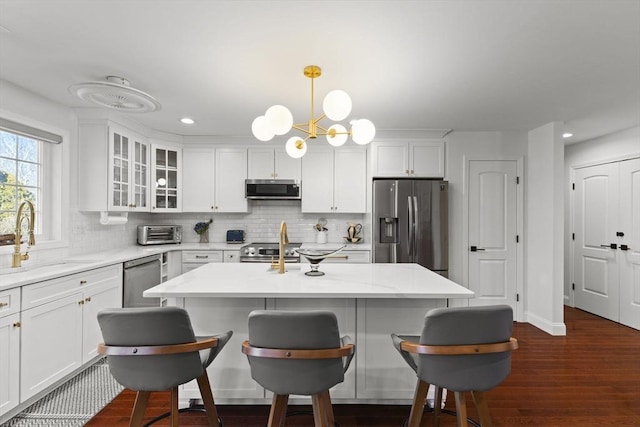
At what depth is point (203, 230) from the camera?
15.4 ft

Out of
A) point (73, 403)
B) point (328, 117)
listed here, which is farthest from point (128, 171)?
point (328, 117)

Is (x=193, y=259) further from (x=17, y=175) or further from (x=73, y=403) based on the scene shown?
(x=73, y=403)

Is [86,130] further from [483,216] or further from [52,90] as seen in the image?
[483,216]

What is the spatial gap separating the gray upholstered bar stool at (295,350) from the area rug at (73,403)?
5.11 ft

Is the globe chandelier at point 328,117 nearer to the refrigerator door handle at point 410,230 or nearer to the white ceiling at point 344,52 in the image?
the white ceiling at point 344,52

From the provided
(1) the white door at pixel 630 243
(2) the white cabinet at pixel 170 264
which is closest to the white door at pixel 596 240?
(1) the white door at pixel 630 243

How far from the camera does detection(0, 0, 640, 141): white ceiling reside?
1732 millimetres

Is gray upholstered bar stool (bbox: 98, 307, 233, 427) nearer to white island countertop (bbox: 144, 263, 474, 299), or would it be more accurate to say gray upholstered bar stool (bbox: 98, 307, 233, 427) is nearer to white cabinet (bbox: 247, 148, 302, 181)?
white island countertop (bbox: 144, 263, 474, 299)

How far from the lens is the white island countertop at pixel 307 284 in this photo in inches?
70.9

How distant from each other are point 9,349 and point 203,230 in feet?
8.92

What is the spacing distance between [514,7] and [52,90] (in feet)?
11.2

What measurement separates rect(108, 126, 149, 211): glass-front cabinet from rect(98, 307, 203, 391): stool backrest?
2442mm

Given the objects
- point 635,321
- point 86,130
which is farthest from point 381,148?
point 635,321

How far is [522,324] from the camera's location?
403 centimetres
